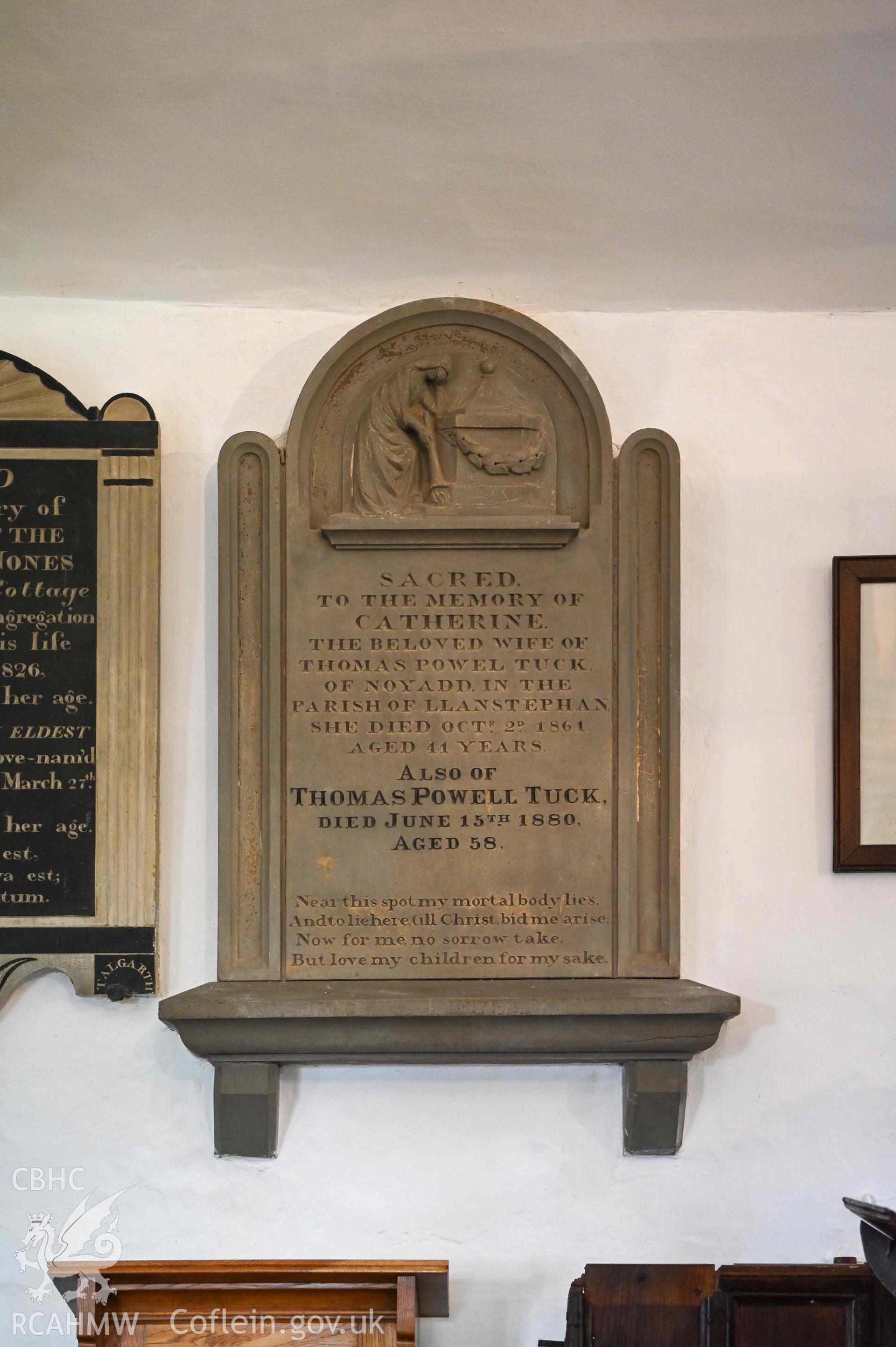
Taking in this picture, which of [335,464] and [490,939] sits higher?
[335,464]

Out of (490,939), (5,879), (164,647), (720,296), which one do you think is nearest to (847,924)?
(490,939)

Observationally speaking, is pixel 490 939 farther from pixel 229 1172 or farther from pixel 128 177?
pixel 128 177

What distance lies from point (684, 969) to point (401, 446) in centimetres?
138

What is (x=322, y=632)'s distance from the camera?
2434 mm

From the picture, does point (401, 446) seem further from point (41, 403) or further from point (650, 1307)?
point (650, 1307)

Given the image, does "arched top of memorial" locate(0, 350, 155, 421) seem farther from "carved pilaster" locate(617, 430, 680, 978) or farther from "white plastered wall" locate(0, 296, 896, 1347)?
"carved pilaster" locate(617, 430, 680, 978)

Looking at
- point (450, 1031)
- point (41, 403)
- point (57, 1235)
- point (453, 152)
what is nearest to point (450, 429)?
point (453, 152)

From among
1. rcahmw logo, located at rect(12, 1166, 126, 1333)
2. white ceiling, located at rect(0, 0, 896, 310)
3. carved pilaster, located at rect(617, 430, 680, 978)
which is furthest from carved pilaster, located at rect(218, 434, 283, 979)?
carved pilaster, located at rect(617, 430, 680, 978)

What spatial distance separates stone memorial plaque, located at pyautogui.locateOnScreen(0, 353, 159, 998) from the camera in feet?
7.83

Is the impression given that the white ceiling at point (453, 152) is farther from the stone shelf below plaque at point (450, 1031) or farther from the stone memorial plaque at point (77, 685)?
the stone shelf below plaque at point (450, 1031)

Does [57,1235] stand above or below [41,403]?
below

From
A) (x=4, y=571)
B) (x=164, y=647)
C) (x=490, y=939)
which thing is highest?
(x=4, y=571)

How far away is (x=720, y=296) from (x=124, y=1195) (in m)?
2.49

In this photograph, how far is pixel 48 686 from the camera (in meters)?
2.42
